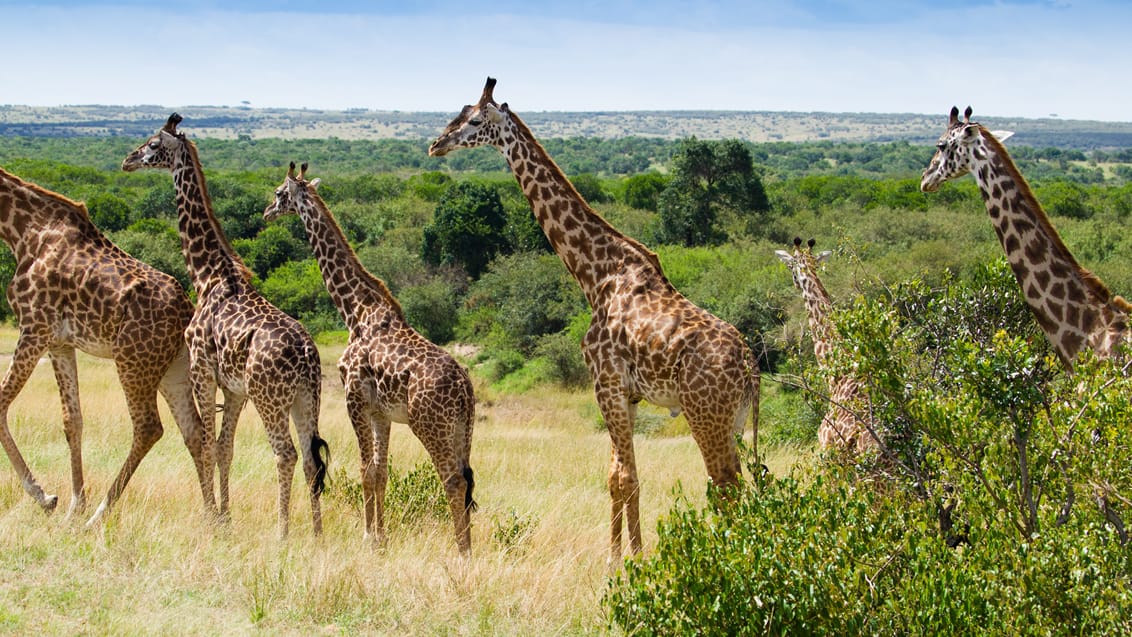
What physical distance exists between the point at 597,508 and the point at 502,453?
317cm

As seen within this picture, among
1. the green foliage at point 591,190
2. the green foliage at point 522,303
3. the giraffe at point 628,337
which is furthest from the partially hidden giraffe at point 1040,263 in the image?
the green foliage at point 591,190

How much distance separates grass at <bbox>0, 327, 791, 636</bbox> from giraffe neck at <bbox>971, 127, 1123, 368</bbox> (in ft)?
7.76

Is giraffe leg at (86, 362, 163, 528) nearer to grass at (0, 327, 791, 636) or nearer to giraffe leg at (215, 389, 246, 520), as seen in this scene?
grass at (0, 327, 791, 636)

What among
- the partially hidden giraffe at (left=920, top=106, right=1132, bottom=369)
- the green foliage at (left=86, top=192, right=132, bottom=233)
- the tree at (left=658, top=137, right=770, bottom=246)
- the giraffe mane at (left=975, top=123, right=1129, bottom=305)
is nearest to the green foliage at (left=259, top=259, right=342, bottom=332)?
the green foliage at (left=86, top=192, right=132, bottom=233)

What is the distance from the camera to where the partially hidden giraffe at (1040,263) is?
19.0 ft

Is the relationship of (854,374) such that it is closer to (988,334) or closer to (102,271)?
(988,334)

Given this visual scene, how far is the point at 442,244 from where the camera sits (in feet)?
129

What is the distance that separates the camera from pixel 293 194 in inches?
323

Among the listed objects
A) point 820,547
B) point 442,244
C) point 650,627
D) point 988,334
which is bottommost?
point 442,244

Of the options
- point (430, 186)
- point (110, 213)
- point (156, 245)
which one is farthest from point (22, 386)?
point (430, 186)

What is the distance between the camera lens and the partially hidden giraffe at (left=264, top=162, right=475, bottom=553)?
273 inches

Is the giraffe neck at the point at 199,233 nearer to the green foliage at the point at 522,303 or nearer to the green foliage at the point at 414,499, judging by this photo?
the green foliage at the point at 414,499

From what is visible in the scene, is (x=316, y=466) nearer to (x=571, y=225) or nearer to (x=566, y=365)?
(x=571, y=225)

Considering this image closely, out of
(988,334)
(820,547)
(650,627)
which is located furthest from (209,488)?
(988,334)
